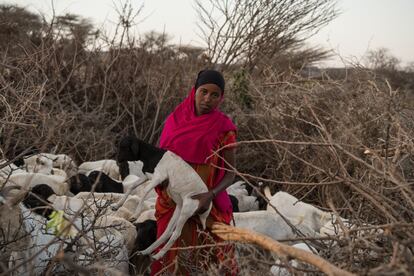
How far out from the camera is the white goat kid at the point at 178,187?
246 centimetres

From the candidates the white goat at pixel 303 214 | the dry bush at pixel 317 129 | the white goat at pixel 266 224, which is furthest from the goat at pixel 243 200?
the white goat at pixel 266 224

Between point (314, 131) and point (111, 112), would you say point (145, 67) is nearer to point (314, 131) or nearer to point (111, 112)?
point (111, 112)

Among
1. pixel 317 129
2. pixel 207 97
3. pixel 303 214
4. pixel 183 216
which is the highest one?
pixel 207 97

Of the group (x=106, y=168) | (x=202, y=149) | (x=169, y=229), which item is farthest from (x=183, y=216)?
(x=106, y=168)

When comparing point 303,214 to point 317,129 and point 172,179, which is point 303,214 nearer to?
point 317,129

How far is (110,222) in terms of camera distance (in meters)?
3.07

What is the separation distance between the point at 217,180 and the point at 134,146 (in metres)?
0.46

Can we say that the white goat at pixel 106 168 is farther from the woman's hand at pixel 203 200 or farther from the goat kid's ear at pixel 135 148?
the woman's hand at pixel 203 200

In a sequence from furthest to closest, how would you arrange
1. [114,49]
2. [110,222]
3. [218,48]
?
[218,48]
[114,49]
[110,222]

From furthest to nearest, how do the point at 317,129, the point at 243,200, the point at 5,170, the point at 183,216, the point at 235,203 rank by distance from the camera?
the point at 243,200, the point at 235,203, the point at 317,129, the point at 5,170, the point at 183,216

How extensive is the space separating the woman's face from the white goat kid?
0.29 metres

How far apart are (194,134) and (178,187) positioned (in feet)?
0.93

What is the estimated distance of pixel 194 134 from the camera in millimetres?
2578

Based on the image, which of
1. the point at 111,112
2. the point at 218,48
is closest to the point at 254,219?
the point at 111,112
